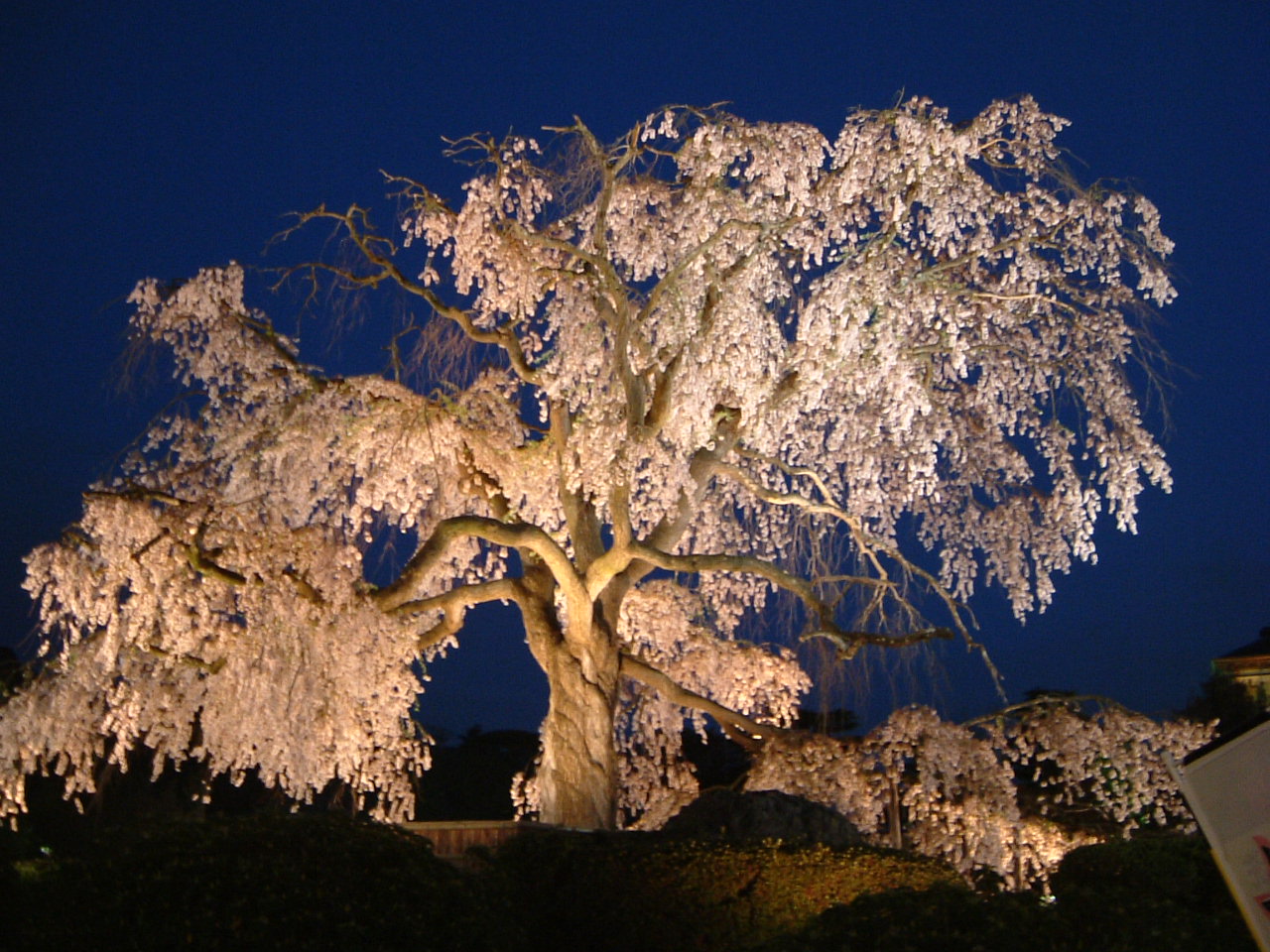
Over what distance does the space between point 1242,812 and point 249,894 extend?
12.0 feet

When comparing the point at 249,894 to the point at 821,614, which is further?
the point at 821,614

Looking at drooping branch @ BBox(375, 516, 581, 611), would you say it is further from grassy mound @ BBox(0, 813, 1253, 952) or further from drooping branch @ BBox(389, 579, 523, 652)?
grassy mound @ BBox(0, 813, 1253, 952)

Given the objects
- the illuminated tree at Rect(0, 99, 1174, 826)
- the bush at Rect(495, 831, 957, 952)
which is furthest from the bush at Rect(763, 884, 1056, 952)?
the illuminated tree at Rect(0, 99, 1174, 826)

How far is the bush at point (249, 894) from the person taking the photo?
15.7ft

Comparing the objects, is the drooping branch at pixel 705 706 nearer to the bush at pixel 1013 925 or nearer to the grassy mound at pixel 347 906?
the grassy mound at pixel 347 906

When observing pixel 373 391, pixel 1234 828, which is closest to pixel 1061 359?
pixel 373 391

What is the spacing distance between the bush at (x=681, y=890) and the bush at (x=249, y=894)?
6.24ft

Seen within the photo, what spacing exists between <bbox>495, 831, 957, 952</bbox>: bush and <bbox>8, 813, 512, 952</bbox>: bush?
74.9 inches

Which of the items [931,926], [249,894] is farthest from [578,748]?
[931,926]

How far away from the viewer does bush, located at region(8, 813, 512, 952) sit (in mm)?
4785

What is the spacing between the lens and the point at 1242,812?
3605mm

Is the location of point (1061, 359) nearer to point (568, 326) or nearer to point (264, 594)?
point (568, 326)

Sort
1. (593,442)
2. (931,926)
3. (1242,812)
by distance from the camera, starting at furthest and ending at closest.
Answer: (593,442) → (931,926) → (1242,812)

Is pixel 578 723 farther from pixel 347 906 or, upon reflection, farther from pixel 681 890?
pixel 347 906
